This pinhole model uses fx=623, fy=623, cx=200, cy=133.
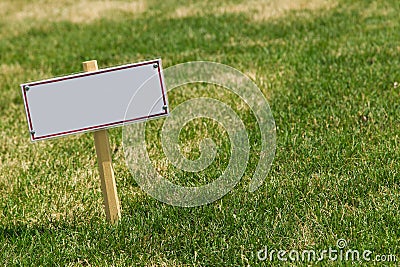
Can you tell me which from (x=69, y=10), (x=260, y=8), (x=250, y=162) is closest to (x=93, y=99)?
(x=250, y=162)

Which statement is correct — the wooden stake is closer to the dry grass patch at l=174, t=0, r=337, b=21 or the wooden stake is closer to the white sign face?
the white sign face

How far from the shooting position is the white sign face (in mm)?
3623

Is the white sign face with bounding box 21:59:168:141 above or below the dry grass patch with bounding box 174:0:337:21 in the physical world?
above

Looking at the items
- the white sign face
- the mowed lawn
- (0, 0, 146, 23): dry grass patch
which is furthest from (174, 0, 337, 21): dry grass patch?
the white sign face

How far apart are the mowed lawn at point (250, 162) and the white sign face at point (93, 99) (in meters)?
0.69

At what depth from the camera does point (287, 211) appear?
3922 mm

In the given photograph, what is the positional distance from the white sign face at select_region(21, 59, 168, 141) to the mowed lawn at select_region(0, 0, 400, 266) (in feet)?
2.26

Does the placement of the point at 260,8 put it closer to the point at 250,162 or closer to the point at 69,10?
the point at 69,10

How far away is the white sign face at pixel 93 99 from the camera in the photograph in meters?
3.62

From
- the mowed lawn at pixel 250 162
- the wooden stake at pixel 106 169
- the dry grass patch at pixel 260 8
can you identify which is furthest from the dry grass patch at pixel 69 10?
the wooden stake at pixel 106 169

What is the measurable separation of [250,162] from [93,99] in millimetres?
1517

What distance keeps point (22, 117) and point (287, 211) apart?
140 inches

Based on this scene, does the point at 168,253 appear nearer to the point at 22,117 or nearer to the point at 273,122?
the point at 273,122

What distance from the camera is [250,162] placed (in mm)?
4719
